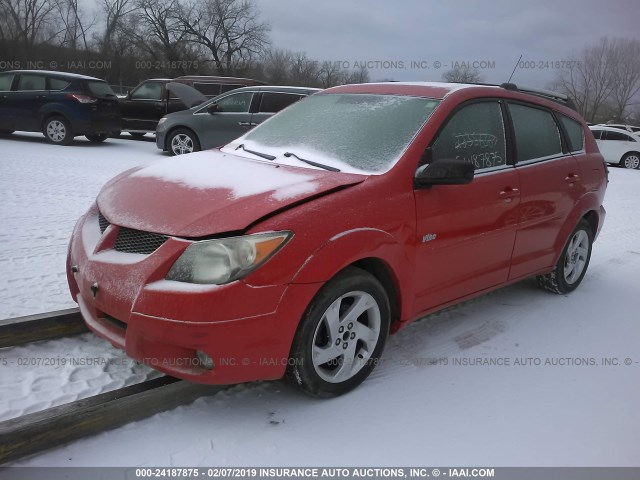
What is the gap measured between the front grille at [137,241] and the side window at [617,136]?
2143 cm

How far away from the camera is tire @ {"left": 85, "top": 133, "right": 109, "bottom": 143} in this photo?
12570 millimetres

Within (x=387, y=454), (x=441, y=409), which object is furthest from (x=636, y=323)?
(x=387, y=454)

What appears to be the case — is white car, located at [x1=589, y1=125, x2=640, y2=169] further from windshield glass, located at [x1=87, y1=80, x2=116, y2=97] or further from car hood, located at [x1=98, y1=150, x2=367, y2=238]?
car hood, located at [x1=98, y1=150, x2=367, y2=238]

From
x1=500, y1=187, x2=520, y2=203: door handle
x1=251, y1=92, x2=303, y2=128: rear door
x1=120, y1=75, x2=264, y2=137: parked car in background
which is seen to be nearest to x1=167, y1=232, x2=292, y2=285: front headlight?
x1=500, y1=187, x2=520, y2=203: door handle

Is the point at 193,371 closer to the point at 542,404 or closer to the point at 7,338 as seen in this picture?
the point at 7,338

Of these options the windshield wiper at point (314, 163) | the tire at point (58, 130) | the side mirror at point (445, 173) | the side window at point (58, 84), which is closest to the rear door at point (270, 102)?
the tire at point (58, 130)

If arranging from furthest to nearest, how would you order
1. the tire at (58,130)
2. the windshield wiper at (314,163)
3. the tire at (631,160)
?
1. the tire at (631,160)
2. the tire at (58,130)
3. the windshield wiper at (314,163)

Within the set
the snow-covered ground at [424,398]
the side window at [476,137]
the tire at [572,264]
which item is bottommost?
the snow-covered ground at [424,398]

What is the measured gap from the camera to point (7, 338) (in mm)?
3182

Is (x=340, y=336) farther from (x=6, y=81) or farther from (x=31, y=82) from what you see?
(x=6, y=81)

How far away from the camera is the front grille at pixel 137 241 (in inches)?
105

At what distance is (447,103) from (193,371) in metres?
2.26

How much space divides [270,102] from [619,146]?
1539 centimetres

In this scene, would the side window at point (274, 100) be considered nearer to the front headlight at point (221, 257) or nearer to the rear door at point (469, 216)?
the rear door at point (469, 216)
